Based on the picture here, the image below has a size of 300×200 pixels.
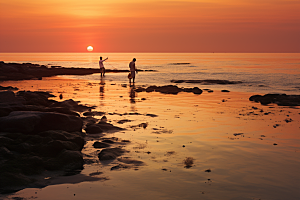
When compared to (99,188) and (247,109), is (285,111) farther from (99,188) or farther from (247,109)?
(99,188)

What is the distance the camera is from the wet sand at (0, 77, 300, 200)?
6.87 m

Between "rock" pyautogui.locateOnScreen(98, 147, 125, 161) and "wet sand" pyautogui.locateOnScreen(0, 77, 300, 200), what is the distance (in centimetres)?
22

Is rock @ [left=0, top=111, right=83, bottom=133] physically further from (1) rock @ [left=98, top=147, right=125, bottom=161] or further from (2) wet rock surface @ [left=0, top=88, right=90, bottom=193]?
(1) rock @ [left=98, top=147, right=125, bottom=161]

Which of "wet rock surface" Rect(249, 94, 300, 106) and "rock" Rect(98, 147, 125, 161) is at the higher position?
"wet rock surface" Rect(249, 94, 300, 106)

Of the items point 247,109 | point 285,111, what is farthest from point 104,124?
point 285,111

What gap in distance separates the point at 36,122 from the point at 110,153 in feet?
10.8

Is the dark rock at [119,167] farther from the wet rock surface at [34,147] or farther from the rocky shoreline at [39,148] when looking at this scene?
the wet rock surface at [34,147]

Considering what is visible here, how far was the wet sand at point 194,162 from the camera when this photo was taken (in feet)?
22.5

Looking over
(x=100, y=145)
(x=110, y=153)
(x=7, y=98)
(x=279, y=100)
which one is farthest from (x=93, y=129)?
(x=279, y=100)

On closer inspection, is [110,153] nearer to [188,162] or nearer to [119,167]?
[119,167]

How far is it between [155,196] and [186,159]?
2.56 meters

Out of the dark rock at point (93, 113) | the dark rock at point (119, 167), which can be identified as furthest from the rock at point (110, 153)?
the dark rock at point (93, 113)

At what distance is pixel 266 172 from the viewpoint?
8.10 meters

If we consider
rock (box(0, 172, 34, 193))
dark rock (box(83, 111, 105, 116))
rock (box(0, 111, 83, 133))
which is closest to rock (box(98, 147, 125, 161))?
rock (box(0, 172, 34, 193))
